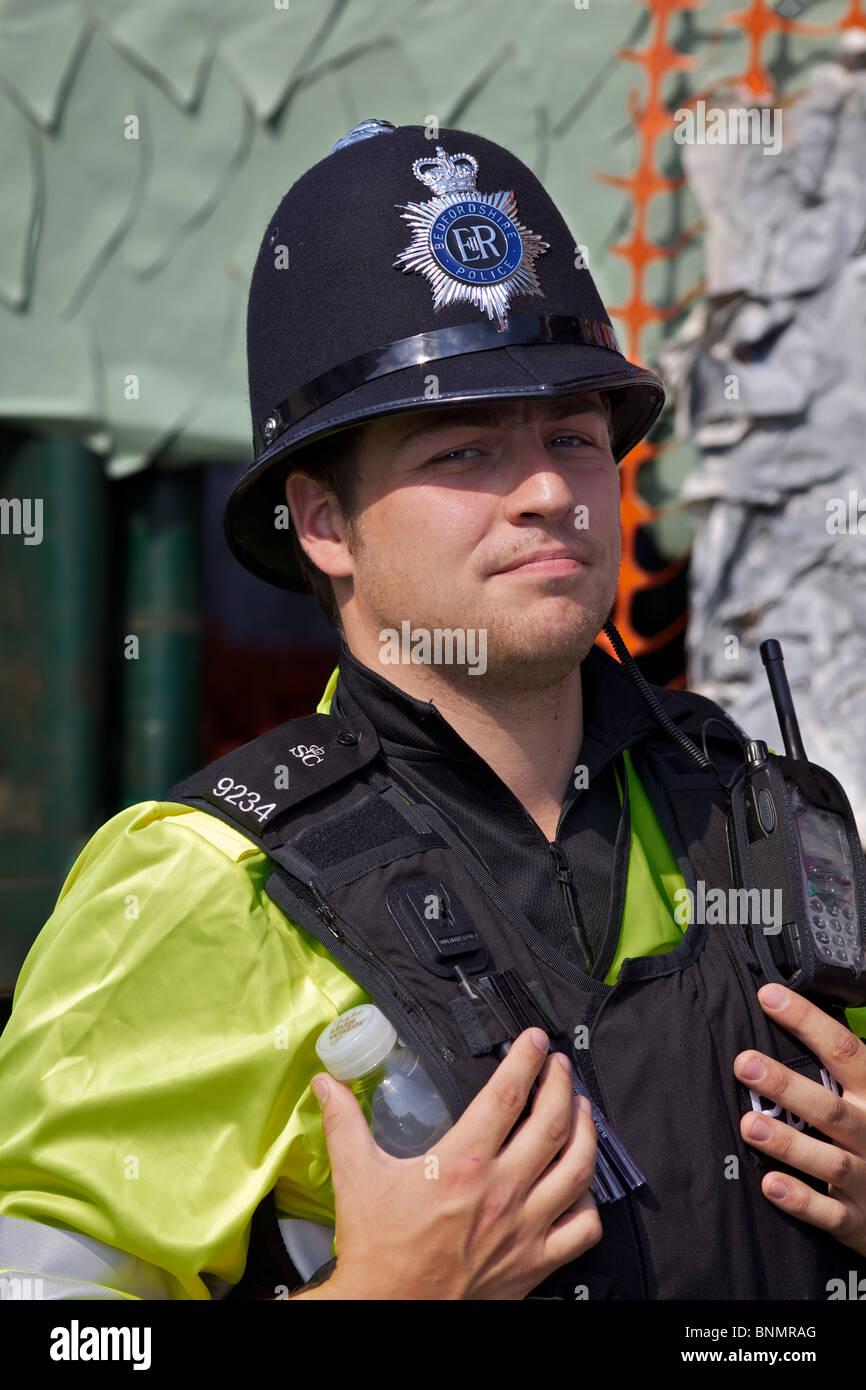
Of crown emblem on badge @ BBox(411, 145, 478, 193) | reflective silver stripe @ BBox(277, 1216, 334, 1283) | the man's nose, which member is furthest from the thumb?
crown emblem on badge @ BBox(411, 145, 478, 193)

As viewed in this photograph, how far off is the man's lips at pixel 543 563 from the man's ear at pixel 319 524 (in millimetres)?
280

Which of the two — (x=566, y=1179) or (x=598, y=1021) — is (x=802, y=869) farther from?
(x=566, y=1179)

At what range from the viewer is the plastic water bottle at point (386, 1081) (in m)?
1.26

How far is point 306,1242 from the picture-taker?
1344mm

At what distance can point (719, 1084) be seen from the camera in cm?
137

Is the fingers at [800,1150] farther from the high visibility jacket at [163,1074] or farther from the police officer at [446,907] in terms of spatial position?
the high visibility jacket at [163,1074]

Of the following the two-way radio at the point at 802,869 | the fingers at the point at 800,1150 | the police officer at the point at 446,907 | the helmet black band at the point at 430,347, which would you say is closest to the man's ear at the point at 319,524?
the police officer at the point at 446,907

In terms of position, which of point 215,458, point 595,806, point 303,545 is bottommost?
point 595,806

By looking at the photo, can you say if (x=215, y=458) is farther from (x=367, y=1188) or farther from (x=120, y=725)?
(x=367, y=1188)

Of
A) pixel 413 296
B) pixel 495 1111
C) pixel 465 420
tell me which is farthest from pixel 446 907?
pixel 413 296

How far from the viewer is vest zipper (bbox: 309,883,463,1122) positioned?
4.13 ft
